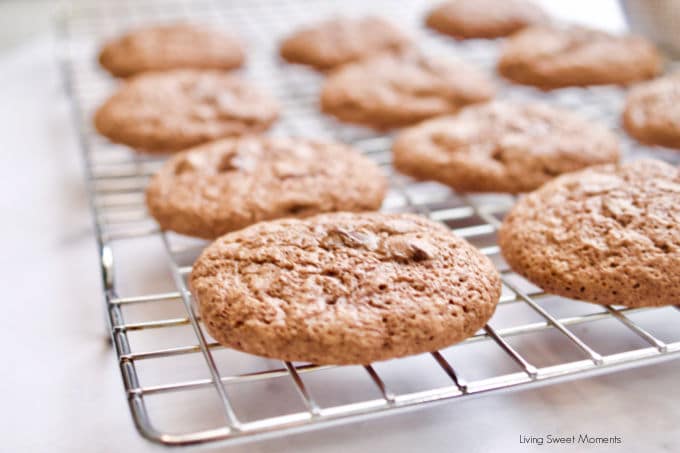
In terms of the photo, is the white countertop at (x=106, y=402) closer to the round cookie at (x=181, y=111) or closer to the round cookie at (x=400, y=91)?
the round cookie at (x=181, y=111)

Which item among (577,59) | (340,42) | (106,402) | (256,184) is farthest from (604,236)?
(340,42)

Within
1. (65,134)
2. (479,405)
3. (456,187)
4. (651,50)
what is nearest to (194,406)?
(479,405)

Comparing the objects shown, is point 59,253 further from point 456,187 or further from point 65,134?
point 456,187

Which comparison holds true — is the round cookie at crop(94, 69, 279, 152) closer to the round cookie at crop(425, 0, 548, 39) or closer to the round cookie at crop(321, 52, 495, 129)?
the round cookie at crop(321, 52, 495, 129)

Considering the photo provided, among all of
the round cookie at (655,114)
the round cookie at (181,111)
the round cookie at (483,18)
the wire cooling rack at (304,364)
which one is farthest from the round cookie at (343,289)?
the round cookie at (483,18)

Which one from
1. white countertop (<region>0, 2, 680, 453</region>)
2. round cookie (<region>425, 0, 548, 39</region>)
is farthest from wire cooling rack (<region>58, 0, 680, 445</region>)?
round cookie (<region>425, 0, 548, 39</region>)

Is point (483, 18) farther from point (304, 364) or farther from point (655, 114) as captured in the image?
point (304, 364)

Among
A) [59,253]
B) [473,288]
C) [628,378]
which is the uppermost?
[59,253]
